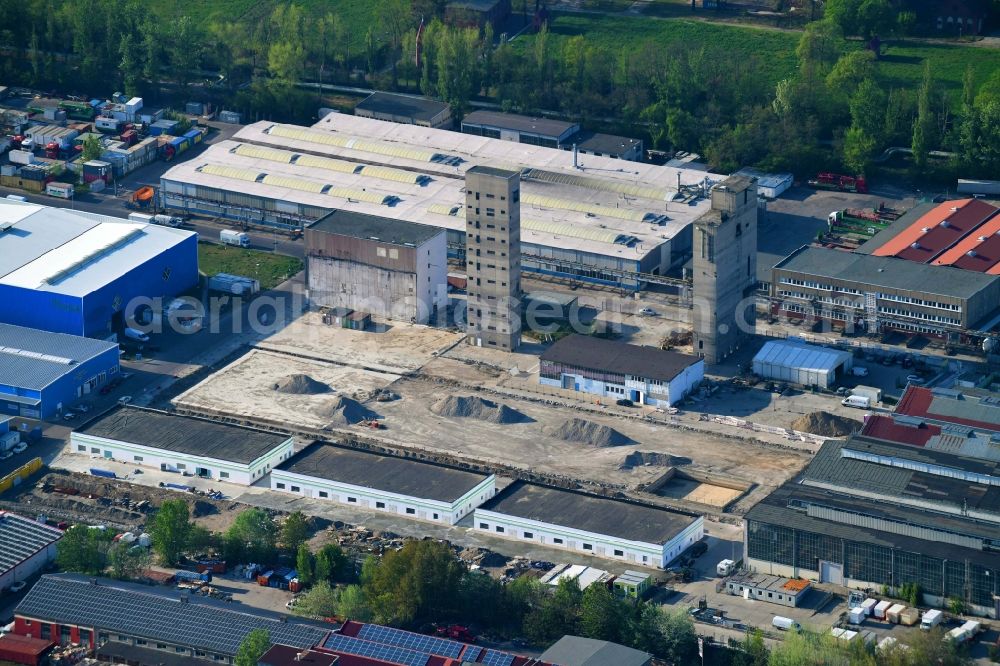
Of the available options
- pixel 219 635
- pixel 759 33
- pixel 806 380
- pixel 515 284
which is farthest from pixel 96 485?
pixel 759 33

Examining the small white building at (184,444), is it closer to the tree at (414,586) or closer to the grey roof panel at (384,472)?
the grey roof panel at (384,472)

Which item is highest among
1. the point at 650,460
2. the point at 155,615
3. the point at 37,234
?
the point at 37,234

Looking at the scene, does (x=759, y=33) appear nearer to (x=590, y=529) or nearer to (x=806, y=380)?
(x=806, y=380)

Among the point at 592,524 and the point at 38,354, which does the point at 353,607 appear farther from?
the point at 38,354

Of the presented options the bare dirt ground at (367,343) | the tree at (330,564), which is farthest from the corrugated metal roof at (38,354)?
the tree at (330,564)

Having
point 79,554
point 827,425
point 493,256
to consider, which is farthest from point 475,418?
point 79,554

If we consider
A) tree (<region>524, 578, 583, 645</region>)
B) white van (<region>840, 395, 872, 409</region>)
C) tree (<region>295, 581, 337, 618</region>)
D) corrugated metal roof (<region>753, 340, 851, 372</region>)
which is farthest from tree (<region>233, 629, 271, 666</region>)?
corrugated metal roof (<region>753, 340, 851, 372</region>)
